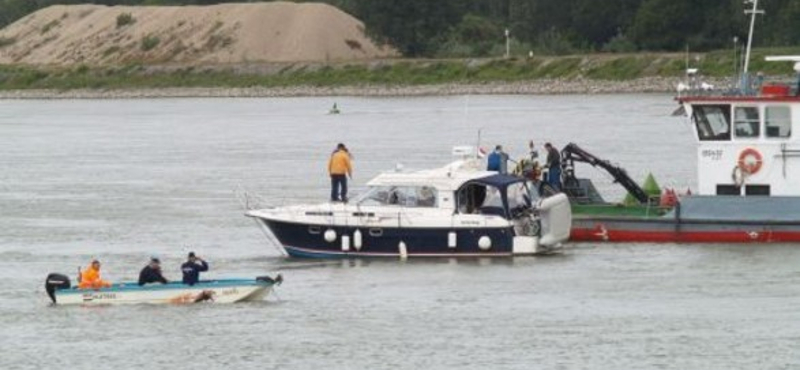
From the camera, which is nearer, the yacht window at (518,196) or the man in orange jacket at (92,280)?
the man in orange jacket at (92,280)

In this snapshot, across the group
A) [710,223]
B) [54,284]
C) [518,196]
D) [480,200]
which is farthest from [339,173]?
[54,284]

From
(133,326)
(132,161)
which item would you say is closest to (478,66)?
(132,161)

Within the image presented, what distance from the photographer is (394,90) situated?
166875 millimetres

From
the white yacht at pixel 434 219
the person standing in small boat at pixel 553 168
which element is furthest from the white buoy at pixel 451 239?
the person standing in small boat at pixel 553 168

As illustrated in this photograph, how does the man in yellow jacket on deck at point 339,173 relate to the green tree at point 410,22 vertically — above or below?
below

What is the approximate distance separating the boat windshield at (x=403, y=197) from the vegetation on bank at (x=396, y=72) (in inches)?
3438

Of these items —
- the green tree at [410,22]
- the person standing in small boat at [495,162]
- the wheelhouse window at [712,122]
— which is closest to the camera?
the wheelhouse window at [712,122]

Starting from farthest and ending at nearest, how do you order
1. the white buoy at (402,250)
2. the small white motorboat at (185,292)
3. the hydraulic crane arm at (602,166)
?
the hydraulic crane arm at (602,166) < the white buoy at (402,250) < the small white motorboat at (185,292)

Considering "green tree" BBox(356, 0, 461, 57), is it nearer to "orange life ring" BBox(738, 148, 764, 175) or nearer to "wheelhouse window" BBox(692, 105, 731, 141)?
"wheelhouse window" BBox(692, 105, 731, 141)

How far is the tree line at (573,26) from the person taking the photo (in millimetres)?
159875

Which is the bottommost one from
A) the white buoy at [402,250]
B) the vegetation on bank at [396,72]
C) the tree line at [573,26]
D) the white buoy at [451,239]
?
the white buoy at [402,250]

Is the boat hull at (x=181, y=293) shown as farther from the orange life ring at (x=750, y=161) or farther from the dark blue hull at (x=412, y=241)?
the orange life ring at (x=750, y=161)

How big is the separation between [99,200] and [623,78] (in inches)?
3448

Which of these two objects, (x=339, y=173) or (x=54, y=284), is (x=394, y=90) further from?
(x=54, y=284)
